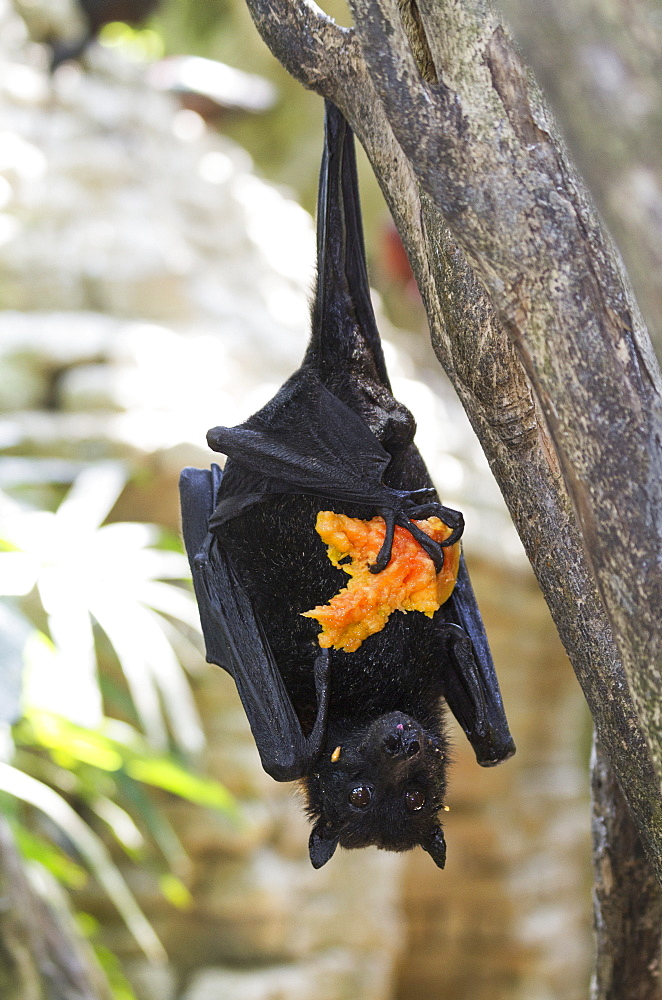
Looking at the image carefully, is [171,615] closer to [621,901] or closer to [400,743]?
[400,743]

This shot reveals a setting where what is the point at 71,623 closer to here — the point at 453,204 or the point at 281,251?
the point at 453,204

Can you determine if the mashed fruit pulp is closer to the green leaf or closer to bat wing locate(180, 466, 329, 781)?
bat wing locate(180, 466, 329, 781)

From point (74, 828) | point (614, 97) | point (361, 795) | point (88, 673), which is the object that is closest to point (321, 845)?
point (361, 795)

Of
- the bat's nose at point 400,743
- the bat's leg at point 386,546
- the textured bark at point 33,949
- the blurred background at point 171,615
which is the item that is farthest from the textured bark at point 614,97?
the textured bark at point 33,949

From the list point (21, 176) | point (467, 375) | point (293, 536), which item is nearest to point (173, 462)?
point (21, 176)

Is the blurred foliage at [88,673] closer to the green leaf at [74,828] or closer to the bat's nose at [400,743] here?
the green leaf at [74,828]
